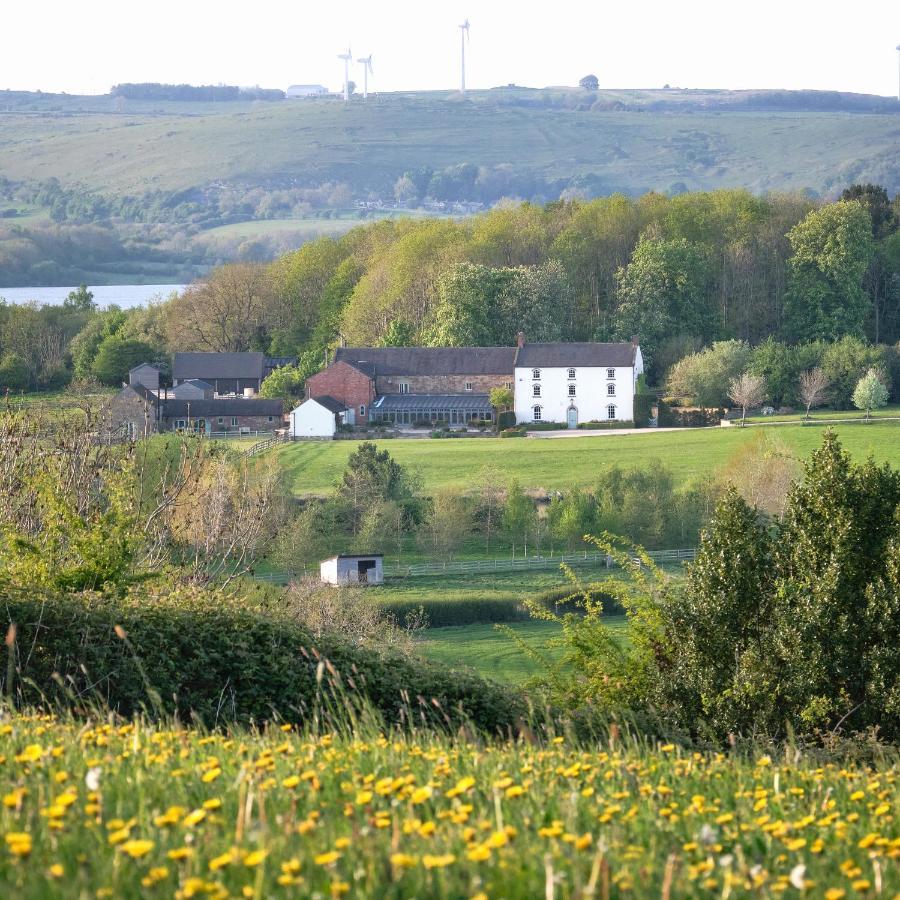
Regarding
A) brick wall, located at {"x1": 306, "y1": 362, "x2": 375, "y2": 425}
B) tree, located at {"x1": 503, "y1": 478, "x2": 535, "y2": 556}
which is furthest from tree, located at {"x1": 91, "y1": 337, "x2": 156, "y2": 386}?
tree, located at {"x1": 503, "y1": 478, "x2": 535, "y2": 556}

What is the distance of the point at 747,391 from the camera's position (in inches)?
2992

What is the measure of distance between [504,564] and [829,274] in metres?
51.6

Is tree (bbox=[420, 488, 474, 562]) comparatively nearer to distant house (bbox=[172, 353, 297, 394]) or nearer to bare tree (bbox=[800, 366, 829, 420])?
bare tree (bbox=[800, 366, 829, 420])

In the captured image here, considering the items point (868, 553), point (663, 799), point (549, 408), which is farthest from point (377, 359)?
point (663, 799)

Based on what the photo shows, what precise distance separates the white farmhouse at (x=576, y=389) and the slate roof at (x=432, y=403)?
2175 mm

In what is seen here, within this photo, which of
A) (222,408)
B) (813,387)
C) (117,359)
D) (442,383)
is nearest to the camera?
(813,387)

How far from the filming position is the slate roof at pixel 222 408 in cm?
7731

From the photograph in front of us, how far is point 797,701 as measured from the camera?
15.2 meters

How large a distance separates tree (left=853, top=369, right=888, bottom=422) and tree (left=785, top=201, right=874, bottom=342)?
1258cm

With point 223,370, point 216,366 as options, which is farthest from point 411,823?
point 216,366

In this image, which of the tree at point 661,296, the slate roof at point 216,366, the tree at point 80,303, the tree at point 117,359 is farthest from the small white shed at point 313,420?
the tree at point 80,303

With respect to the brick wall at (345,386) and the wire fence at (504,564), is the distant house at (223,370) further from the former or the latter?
the wire fence at (504,564)

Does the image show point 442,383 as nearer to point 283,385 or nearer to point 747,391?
point 283,385

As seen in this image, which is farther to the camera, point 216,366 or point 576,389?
point 216,366
